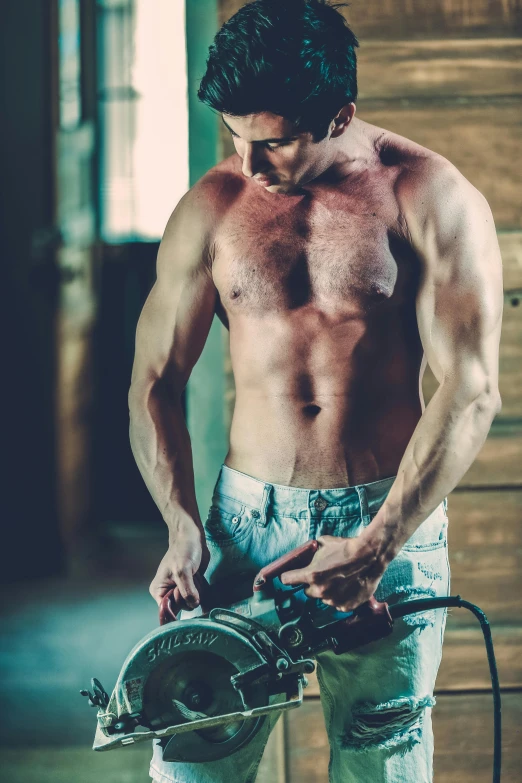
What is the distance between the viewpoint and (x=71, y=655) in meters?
3.20

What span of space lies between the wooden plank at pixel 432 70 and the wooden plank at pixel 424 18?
22 mm

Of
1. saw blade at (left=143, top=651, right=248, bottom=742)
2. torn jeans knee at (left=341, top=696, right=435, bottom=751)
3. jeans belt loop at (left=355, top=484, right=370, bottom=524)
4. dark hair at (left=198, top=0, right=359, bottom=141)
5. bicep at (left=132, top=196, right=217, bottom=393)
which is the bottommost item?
torn jeans knee at (left=341, top=696, right=435, bottom=751)

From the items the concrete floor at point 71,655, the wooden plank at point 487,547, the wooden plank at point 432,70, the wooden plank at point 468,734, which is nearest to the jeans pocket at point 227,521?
the wooden plank at point 487,547

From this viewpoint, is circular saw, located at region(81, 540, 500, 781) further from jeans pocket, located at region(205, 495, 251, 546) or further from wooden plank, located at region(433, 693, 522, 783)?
wooden plank, located at region(433, 693, 522, 783)

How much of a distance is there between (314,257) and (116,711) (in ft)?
2.53

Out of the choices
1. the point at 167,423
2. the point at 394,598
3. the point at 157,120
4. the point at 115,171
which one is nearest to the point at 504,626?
the point at 394,598

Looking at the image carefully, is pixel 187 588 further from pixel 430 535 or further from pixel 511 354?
pixel 511 354

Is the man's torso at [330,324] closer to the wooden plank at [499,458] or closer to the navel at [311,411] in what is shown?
the navel at [311,411]

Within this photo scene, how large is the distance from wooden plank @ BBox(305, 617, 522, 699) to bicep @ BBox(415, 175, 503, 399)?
83 centimetres

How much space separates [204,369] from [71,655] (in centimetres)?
181

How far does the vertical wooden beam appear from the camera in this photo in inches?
72.8

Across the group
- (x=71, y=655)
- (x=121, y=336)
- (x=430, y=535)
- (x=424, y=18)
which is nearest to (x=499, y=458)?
(x=430, y=535)

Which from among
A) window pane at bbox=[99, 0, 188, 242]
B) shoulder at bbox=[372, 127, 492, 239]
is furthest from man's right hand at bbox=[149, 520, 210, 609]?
window pane at bbox=[99, 0, 188, 242]

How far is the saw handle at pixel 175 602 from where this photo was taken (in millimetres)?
1326
